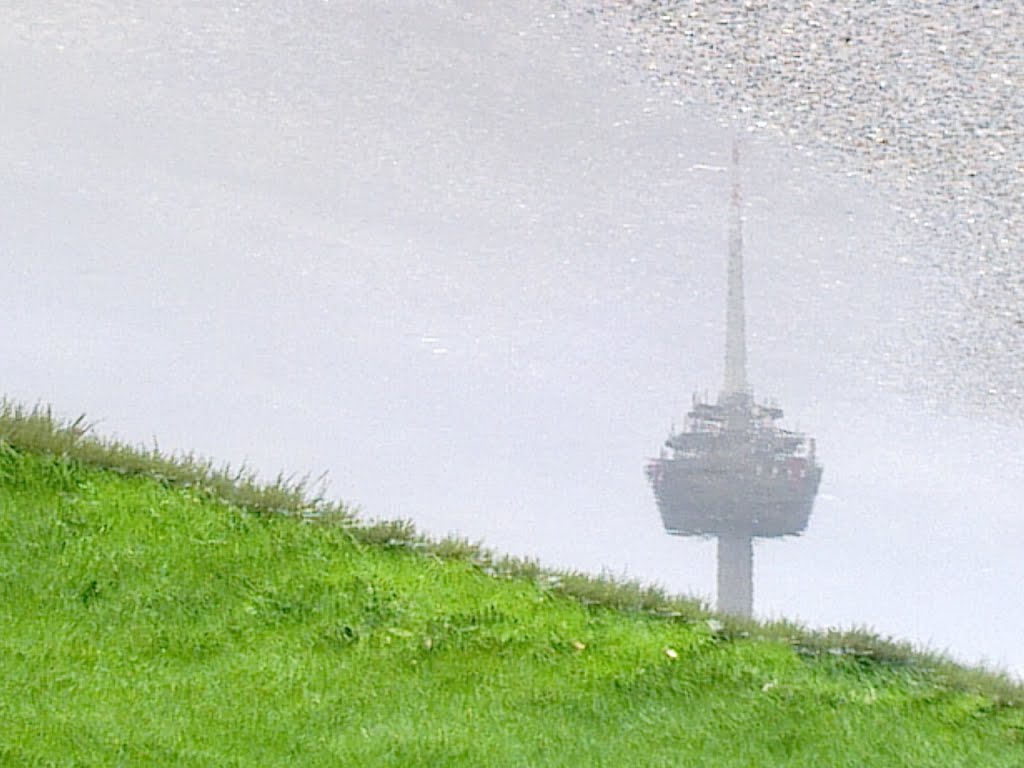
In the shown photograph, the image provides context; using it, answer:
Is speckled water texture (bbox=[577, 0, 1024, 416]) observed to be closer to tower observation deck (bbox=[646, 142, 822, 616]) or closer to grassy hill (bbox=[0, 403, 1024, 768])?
tower observation deck (bbox=[646, 142, 822, 616])

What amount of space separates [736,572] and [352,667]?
3.66ft

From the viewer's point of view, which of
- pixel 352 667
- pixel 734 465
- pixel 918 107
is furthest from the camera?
pixel 734 465

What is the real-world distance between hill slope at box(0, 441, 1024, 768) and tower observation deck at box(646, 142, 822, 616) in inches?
25.2

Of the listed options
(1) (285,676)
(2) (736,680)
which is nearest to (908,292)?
(2) (736,680)

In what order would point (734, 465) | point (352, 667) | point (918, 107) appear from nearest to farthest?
point (352, 667), point (918, 107), point (734, 465)

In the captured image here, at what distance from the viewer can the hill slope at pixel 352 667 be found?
1.71 m

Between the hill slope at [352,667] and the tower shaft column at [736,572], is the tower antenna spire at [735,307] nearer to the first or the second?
the tower shaft column at [736,572]

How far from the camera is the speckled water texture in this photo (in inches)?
108

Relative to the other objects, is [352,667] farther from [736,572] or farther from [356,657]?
[736,572]

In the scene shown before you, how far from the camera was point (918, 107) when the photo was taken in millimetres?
2775

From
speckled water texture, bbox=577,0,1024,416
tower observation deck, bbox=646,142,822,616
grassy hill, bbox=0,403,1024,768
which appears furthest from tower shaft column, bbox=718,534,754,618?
speckled water texture, bbox=577,0,1024,416

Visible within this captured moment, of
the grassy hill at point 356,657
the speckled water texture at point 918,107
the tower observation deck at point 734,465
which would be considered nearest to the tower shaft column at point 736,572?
the tower observation deck at point 734,465

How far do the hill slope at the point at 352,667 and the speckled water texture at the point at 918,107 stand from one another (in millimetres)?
853

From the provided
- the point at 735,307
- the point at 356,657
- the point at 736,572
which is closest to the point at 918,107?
the point at 735,307
